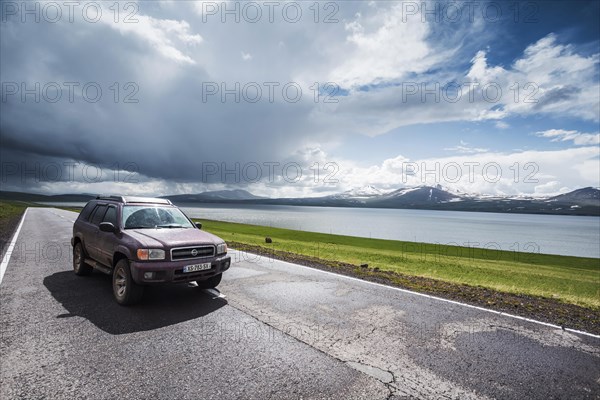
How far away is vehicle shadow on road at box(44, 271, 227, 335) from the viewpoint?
5.12m

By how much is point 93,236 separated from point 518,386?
29.5 ft

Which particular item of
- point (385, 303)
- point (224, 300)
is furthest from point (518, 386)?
point (224, 300)

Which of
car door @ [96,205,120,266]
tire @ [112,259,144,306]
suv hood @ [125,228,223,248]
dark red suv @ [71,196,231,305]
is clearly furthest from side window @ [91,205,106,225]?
tire @ [112,259,144,306]

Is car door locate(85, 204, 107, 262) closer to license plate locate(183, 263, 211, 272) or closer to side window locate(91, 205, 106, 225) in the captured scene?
side window locate(91, 205, 106, 225)

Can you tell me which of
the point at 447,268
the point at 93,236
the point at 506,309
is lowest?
the point at 447,268

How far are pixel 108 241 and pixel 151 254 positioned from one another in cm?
178

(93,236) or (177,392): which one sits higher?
(93,236)

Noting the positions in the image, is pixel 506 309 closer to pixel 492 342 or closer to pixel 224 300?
pixel 492 342

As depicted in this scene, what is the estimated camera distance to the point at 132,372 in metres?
3.62

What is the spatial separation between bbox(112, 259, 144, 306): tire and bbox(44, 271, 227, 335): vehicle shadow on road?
0.50 feet

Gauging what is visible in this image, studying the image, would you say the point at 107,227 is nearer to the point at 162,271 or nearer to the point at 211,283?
the point at 162,271

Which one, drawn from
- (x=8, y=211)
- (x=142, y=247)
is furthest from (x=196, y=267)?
(x=8, y=211)

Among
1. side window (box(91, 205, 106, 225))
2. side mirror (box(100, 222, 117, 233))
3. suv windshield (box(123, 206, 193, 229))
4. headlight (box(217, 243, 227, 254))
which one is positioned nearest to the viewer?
side mirror (box(100, 222, 117, 233))

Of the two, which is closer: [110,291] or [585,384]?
[585,384]
